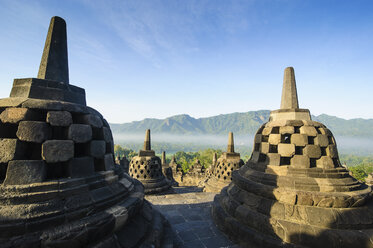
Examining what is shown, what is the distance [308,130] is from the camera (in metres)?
4.62

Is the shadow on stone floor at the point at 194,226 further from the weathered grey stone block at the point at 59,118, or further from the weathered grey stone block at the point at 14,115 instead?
the weathered grey stone block at the point at 14,115

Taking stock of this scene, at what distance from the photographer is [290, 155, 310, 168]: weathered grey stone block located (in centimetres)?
440

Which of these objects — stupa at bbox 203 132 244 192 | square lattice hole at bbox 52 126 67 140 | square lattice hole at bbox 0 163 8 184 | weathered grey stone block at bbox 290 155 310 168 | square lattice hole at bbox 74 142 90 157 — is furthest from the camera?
stupa at bbox 203 132 244 192

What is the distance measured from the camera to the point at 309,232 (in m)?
3.51

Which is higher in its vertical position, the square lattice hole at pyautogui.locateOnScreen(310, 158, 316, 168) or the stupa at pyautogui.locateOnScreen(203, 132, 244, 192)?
the square lattice hole at pyautogui.locateOnScreen(310, 158, 316, 168)

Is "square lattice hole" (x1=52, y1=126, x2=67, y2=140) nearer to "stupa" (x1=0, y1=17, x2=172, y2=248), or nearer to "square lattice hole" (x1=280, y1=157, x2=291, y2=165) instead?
"stupa" (x1=0, y1=17, x2=172, y2=248)

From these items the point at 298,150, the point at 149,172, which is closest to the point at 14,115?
the point at 298,150

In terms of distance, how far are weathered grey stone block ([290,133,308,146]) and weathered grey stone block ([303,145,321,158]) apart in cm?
13

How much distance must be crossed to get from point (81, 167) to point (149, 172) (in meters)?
7.00

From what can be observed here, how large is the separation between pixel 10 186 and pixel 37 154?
524 mm

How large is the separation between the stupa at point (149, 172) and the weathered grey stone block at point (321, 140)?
7418mm

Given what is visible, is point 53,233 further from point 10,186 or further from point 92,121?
point 92,121

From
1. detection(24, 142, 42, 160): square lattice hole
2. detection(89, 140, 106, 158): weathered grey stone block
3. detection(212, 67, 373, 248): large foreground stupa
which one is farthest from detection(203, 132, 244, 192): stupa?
detection(24, 142, 42, 160): square lattice hole

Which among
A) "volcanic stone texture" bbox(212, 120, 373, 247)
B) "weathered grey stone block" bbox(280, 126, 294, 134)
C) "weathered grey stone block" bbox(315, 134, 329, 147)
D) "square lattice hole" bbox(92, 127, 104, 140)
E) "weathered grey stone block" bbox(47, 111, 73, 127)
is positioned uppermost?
"weathered grey stone block" bbox(47, 111, 73, 127)
